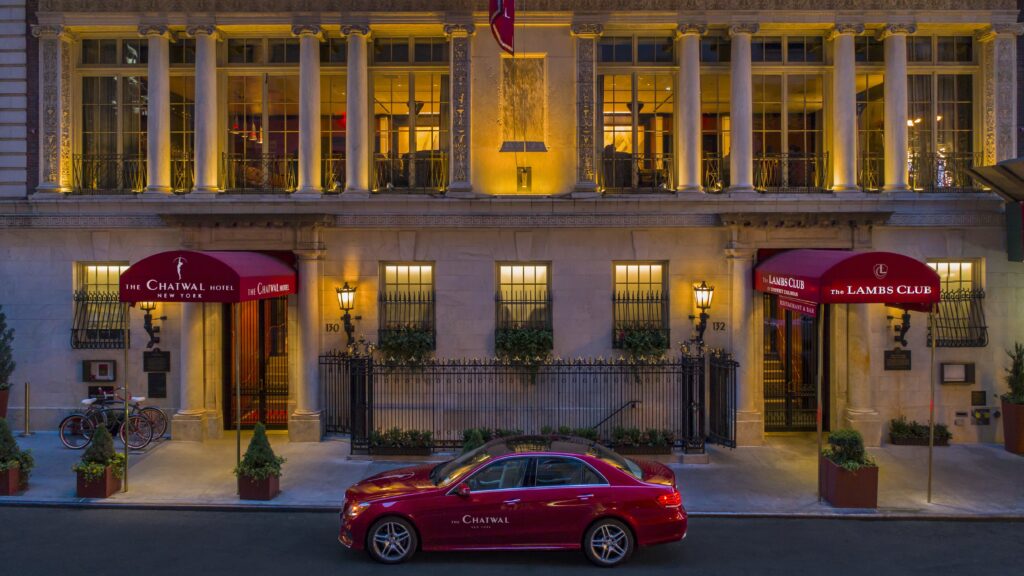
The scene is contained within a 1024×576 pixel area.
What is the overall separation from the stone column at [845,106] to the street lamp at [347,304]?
36.7 feet

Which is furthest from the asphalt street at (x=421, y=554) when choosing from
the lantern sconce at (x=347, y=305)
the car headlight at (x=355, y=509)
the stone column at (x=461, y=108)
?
the stone column at (x=461, y=108)

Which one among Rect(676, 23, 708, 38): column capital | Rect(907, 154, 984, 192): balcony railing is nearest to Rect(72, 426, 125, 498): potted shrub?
Rect(676, 23, 708, 38): column capital

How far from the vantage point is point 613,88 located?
18.4 meters

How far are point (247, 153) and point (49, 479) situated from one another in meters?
8.20

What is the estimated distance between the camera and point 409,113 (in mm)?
18406

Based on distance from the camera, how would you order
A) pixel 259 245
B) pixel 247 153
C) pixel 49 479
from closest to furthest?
1. pixel 49 479
2. pixel 259 245
3. pixel 247 153

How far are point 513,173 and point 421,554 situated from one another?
382 inches

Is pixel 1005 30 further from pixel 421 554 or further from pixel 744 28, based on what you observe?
pixel 421 554

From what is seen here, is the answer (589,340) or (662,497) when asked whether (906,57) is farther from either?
(662,497)

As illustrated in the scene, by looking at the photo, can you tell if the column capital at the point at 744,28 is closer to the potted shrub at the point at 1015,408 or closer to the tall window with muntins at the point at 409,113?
the tall window with muntins at the point at 409,113

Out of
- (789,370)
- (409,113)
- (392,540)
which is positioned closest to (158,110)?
(409,113)

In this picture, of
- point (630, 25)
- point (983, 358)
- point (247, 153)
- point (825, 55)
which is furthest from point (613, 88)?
point (983, 358)

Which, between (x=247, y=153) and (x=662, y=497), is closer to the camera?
(x=662, y=497)

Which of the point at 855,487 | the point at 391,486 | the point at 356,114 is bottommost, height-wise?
the point at 855,487
